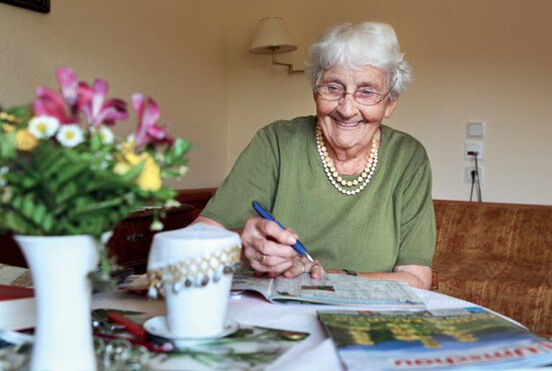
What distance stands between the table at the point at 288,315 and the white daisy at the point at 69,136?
32 cm

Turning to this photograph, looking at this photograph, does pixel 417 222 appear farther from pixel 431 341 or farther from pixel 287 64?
→ pixel 287 64

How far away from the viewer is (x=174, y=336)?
72 cm

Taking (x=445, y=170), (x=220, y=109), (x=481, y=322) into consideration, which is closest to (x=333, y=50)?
(x=481, y=322)

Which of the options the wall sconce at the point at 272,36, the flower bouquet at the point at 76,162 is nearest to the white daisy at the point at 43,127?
the flower bouquet at the point at 76,162

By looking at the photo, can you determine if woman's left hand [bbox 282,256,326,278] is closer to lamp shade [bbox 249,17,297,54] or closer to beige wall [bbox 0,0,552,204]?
beige wall [bbox 0,0,552,204]

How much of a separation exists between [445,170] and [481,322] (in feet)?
9.42

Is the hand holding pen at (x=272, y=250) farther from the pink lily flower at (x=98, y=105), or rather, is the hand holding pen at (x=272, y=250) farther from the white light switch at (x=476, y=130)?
the white light switch at (x=476, y=130)

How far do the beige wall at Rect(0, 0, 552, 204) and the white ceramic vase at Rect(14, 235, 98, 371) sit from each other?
2.33 metres

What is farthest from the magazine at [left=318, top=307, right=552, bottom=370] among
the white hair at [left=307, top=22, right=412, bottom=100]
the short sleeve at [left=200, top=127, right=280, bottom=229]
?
the white hair at [left=307, top=22, right=412, bottom=100]

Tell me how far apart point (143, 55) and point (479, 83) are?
6.25 ft

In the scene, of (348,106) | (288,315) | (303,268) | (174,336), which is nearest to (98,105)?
(174,336)

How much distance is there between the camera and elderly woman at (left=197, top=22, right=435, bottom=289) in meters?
1.49

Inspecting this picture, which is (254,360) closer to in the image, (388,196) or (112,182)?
(112,182)

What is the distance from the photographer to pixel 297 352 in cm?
71
